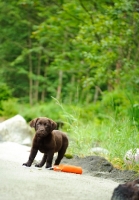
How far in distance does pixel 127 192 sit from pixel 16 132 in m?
8.08

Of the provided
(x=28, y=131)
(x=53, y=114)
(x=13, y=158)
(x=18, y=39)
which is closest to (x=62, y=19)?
(x=53, y=114)

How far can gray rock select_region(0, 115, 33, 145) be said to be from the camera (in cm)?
1269

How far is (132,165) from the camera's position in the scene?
8.57 metres

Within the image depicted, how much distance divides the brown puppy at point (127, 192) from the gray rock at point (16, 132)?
24.6 feet

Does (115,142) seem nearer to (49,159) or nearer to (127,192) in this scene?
(49,159)

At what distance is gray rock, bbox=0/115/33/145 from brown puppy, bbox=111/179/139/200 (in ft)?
24.6

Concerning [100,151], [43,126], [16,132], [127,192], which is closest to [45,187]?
[127,192]

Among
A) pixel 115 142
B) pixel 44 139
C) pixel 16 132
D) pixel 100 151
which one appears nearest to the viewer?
pixel 44 139

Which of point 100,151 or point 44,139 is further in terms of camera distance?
point 100,151

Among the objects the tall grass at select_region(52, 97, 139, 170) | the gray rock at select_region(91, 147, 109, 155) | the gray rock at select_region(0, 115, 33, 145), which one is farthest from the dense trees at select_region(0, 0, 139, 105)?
the gray rock at select_region(0, 115, 33, 145)

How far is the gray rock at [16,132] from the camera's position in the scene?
12688 mm

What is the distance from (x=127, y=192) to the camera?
522cm

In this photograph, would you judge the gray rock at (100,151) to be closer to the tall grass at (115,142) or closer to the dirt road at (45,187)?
the tall grass at (115,142)

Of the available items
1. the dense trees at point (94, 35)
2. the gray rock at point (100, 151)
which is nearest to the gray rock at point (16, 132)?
the dense trees at point (94, 35)
